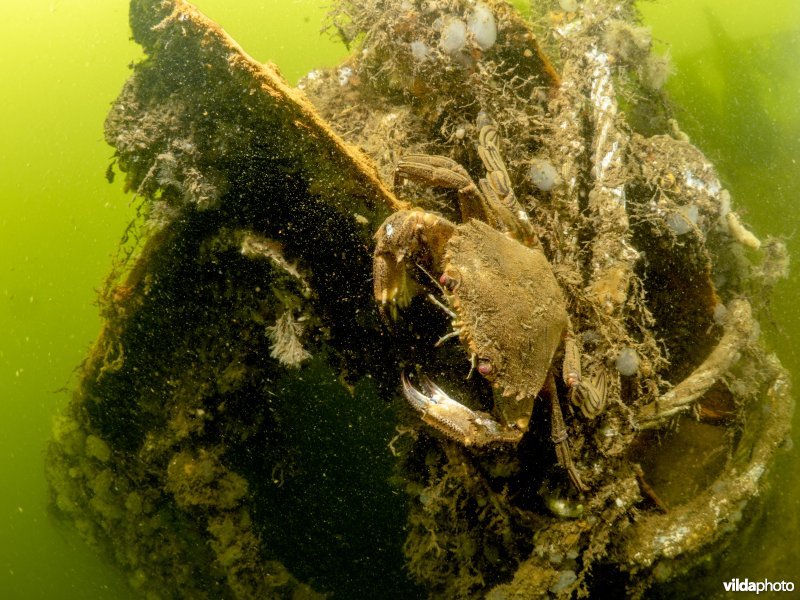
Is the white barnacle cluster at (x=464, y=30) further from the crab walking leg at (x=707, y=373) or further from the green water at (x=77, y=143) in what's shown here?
the green water at (x=77, y=143)

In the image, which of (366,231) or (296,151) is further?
(366,231)

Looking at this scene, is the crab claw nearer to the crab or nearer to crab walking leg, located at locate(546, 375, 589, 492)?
the crab

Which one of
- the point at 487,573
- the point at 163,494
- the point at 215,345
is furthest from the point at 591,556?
the point at 163,494

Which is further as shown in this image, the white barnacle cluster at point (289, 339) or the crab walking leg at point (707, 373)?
the crab walking leg at point (707, 373)

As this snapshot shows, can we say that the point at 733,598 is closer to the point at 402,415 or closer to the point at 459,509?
the point at 459,509

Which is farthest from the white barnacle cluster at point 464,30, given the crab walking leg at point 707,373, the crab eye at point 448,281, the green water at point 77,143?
the green water at point 77,143

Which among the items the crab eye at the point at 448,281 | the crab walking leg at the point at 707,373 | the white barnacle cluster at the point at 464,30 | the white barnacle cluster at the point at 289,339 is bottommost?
the crab walking leg at the point at 707,373

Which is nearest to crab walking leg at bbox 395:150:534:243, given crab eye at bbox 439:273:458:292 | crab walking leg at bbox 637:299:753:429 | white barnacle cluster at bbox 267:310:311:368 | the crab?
the crab
